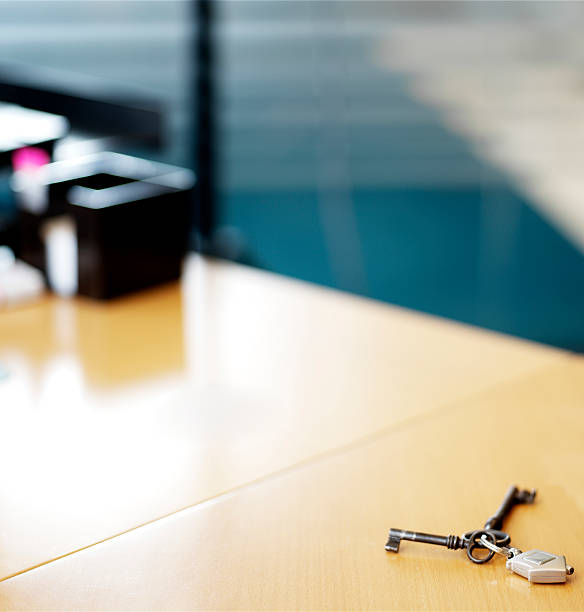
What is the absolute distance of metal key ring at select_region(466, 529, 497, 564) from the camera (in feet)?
2.72

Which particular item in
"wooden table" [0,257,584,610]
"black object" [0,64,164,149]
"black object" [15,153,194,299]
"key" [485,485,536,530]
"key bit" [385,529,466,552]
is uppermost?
"black object" [0,64,164,149]

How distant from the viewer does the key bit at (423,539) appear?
33.3 inches

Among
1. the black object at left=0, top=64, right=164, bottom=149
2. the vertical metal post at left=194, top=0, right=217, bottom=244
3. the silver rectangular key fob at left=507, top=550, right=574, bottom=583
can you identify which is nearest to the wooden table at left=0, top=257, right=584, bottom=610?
the silver rectangular key fob at left=507, top=550, right=574, bottom=583

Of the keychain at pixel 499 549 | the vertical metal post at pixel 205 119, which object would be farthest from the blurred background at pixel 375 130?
the keychain at pixel 499 549

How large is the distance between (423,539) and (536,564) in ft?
0.33

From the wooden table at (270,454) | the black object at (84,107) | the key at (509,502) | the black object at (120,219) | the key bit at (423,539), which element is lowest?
the wooden table at (270,454)

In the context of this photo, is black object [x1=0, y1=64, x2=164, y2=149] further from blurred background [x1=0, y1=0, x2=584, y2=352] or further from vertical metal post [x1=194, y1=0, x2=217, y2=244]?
vertical metal post [x1=194, y1=0, x2=217, y2=244]

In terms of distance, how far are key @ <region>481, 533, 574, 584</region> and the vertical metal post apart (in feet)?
7.75

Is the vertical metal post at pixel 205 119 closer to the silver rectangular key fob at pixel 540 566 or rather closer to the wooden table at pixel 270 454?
the wooden table at pixel 270 454

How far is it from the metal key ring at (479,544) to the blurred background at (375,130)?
1.87 metres

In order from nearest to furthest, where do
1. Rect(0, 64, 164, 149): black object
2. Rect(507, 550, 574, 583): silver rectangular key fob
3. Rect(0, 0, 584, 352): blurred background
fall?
Rect(507, 550, 574, 583): silver rectangular key fob → Rect(0, 64, 164, 149): black object → Rect(0, 0, 584, 352): blurred background

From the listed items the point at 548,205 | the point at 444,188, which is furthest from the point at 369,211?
the point at 548,205

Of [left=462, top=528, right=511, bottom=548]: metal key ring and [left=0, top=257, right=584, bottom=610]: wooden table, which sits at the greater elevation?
[left=462, top=528, right=511, bottom=548]: metal key ring

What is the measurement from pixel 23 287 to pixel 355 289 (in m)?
1.51
